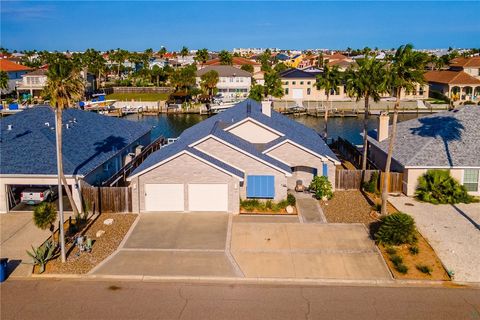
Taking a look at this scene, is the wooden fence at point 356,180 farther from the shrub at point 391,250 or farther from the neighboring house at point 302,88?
the neighboring house at point 302,88

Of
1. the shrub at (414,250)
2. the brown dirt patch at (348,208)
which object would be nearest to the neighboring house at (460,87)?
the brown dirt patch at (348,208)

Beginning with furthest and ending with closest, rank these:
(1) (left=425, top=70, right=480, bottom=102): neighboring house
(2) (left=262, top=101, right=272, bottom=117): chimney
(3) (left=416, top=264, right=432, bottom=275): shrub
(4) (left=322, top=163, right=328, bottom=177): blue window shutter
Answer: (1) (left=425, top=70, right=480, bottom=102): neighboring house → (2) (left=262, top=101, right=272, bottom=117): chimney → (4) (left=322, top=163, right=328, bottom=177): blue window shutter → (3) (left=416, top=264, right=432, bottom=275): shrub

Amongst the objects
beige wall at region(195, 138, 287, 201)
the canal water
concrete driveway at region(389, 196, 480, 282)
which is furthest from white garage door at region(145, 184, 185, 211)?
the canal water

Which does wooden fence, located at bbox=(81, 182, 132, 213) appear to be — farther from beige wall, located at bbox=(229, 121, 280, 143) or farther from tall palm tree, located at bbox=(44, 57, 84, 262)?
beige wall, located at bbox=(229, 121, 280, 143)

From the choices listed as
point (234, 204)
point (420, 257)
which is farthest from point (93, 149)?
point (420, 257)

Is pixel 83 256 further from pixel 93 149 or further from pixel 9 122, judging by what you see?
pixel 9 122

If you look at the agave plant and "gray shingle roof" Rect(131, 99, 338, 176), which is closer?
the agave plant
